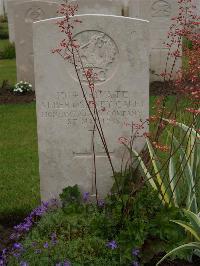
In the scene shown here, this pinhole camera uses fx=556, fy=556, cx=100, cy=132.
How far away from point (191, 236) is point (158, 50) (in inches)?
258

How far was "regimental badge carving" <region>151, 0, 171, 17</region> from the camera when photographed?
9.42 metres

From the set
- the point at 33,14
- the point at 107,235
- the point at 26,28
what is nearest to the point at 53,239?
the point at 107,235

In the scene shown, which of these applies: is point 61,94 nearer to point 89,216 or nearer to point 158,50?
point 89,216

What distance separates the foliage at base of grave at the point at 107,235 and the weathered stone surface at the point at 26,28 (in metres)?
5.98

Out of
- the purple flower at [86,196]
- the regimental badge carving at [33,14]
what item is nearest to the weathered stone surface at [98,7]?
the regimental badge carving at [33,14]

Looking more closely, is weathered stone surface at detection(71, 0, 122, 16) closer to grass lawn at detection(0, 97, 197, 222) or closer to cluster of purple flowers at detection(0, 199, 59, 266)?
grass lawn at detection(0, 97, 197, 222)

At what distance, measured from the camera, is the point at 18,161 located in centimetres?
572

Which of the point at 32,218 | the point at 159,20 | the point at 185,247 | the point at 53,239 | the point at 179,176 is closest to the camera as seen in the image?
the point at 185,247

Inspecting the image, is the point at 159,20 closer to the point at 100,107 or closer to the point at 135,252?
the point at 100,107

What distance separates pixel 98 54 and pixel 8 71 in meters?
8.41

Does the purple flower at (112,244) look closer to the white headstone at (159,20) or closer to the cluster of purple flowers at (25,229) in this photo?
the cluster of purple flowers at (25,229)

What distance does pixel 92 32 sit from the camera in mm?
3752

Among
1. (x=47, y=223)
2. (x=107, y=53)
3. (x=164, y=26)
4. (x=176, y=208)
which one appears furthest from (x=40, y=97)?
(x=164, y=26)

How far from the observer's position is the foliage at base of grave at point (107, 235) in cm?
321
